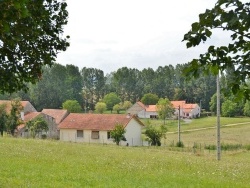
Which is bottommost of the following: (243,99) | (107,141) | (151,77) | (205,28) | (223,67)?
(107,141)

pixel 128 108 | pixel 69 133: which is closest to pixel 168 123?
pixel 128 108

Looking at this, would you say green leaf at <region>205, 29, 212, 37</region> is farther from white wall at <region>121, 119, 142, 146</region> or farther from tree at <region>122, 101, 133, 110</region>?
tree at <region>122, 101, 133, 110</region>

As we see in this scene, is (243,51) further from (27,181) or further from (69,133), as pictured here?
(69,133)

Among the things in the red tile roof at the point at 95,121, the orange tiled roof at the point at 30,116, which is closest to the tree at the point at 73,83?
the orange tiled roof at the point at 30,116

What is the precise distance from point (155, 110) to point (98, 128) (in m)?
59.0

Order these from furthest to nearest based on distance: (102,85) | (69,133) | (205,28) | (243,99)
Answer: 1. (102,85)
2. (69,133)
3. (243,99)
4. (205,28)

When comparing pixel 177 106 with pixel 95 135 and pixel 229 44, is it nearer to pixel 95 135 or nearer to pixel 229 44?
pixel 95 135

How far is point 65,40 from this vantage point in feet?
36.6

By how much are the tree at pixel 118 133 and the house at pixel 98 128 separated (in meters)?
2.33

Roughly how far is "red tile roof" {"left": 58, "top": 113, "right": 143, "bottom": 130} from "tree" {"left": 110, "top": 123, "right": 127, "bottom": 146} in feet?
9.76

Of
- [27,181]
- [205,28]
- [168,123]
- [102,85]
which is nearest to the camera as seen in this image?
[205,28]

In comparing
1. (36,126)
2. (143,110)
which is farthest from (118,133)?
(143,110)

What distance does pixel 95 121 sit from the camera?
6788 centimetres

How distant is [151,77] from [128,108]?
66.4ft
